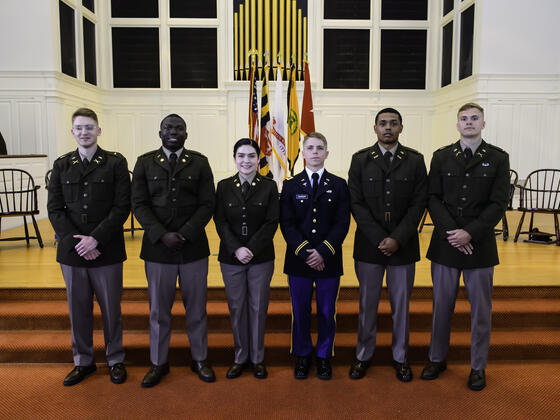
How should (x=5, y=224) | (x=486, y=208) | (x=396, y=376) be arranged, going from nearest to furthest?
(x=486, y=208) → (x=396, y=376) → (x=5, y=224)

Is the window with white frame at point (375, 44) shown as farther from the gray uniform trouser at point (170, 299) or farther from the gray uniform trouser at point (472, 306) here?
the gray uniform trouser at point (170, 299)

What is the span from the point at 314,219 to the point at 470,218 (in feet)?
2.96

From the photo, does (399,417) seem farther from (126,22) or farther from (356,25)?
(126,22)

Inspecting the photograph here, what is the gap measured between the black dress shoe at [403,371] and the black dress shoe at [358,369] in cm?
19

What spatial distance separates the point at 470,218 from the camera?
274 cm

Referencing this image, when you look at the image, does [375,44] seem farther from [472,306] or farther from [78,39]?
[472,306]

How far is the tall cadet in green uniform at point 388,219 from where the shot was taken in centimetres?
276

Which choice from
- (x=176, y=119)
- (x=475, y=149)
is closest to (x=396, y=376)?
(x=475, y=149)

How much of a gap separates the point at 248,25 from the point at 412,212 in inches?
311

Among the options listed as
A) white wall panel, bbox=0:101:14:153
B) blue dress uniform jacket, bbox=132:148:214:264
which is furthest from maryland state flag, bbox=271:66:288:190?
white wall panel, bbox=0:101:14:153

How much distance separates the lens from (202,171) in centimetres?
282

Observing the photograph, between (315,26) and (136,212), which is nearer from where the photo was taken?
(136,212)

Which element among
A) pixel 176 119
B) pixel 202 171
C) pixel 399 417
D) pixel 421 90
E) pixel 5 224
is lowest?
pixel 399 417

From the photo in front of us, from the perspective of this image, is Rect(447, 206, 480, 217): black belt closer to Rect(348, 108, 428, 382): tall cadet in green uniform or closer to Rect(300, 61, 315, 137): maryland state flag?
Rect(348, 108, 428, 382): tall cadet in green uniform
